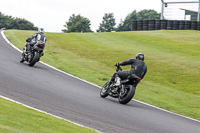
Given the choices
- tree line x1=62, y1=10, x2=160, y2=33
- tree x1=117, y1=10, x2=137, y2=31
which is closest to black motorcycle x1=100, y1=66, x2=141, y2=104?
tree line x1=62, y1=10, x2=160, y2=33

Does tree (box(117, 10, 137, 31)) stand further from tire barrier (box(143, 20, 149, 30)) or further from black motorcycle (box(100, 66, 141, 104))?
black motorcycle (box(100, 66, 141, 104))

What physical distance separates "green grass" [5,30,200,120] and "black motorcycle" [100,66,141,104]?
171cm

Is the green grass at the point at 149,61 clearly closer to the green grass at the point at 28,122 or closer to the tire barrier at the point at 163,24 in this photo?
the green grass at the point at 28,122

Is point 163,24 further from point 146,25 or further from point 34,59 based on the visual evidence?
point 34,59

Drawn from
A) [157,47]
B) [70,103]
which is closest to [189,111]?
[70,103]

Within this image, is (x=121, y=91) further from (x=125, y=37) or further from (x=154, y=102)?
(x=125, y=37)

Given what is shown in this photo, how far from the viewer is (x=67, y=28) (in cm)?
15938

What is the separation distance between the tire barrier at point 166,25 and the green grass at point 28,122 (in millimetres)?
35664

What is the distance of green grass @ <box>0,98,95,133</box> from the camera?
720 centimetres

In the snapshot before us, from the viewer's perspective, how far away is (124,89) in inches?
518

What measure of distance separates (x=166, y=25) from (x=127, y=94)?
3262 centimetres

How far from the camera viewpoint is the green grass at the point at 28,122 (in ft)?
23.6

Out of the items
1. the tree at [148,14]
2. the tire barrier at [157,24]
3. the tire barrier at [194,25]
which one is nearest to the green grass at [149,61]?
the tire barrier at [194,25]

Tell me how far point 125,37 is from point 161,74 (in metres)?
15.5
